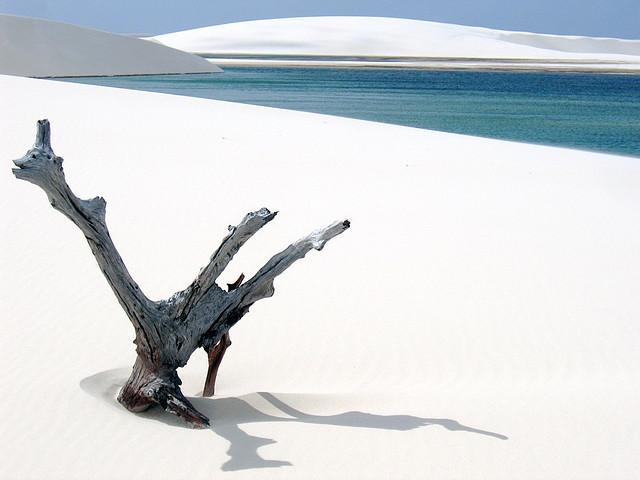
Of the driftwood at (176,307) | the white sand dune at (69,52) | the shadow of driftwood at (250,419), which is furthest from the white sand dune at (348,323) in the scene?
the white sand dune at (69,52)

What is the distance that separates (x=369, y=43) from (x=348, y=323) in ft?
362

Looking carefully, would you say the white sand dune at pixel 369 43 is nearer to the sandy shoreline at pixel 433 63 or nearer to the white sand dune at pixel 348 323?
the sandy shoreline at pixel 433 63

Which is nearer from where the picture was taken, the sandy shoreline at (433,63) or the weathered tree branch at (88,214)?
the weathered tree branch at (88,214)

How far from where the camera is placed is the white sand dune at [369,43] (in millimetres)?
107188

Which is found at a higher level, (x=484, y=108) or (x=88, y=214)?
(x=484, y=108)

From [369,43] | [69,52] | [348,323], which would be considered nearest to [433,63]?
[369,43]

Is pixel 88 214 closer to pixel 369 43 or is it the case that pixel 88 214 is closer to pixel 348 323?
pixel 348 323

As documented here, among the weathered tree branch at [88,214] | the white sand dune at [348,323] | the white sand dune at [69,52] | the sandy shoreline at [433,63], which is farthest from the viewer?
the sandy shoreline at [433,63]

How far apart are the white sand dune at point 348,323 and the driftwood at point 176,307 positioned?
154mm

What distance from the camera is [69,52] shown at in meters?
49.1

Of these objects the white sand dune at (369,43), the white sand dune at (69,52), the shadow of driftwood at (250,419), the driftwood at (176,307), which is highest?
the white sand dune at (369,43)

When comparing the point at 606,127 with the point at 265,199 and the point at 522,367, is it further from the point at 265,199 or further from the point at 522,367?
the point at 522,367

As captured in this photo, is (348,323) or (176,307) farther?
(348,323)

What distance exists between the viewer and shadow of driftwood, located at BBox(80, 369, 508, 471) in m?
4.45
